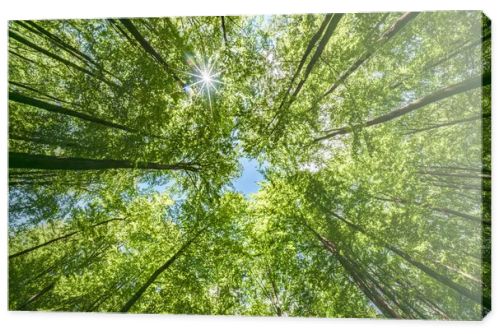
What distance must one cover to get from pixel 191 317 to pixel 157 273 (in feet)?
1.80

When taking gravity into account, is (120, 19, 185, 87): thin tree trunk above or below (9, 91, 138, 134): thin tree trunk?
above

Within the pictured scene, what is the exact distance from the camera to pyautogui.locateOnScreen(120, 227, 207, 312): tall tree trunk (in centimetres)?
506

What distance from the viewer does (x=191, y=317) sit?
16.6 feet

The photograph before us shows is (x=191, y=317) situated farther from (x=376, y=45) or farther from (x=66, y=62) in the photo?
(x=376, y=45)

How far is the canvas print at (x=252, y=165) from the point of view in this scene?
4.53 meters

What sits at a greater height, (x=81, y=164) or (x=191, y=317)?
(x=81, y=164)

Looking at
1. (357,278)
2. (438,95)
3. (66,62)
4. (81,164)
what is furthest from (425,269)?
(66,62)

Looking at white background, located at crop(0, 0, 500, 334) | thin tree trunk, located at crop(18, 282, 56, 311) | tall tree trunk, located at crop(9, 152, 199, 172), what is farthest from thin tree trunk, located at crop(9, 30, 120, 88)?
A: thin tree trunk, located at crop(18, 282, 56, 311)

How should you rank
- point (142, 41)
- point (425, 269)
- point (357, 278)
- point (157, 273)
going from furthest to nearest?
1. point (142, 41)
2. point (157, 273)
3. point (357, 278)
4. point (425, 269)

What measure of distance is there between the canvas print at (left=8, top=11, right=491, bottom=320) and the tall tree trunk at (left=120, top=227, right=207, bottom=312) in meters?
0.01

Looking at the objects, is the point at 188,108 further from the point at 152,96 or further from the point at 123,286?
the point at 123,286

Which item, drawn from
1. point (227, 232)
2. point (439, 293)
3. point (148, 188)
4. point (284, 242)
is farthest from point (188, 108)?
point (439, 293)

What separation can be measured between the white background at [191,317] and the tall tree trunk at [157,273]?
0.46 feet

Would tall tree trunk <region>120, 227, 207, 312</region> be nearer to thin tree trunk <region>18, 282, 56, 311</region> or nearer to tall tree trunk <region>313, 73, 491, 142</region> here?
thin tree trunk <region>18, 282, 56, 311</region>
